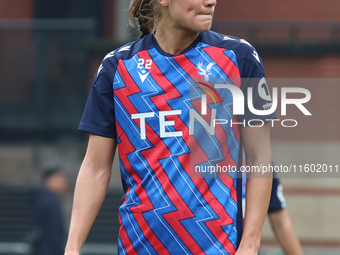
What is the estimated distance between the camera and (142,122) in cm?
225

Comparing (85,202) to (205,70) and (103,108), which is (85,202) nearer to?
(103,108)

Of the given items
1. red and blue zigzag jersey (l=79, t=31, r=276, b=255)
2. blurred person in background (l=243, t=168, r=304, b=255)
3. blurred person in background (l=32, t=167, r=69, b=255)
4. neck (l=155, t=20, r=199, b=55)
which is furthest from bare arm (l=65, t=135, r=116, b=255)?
blurred person in background (l=32, t=167, r=69, b=255)

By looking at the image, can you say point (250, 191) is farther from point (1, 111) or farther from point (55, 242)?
point (1, 111)

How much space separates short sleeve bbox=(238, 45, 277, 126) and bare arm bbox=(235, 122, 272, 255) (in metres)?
0.04

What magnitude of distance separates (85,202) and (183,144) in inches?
21.1

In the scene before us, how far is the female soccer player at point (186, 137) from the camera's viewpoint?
7.01 ft

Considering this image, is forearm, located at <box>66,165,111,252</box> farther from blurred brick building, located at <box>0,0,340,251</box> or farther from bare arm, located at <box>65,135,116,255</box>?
blurred brick building, located at <box>0,0,340,251</box>

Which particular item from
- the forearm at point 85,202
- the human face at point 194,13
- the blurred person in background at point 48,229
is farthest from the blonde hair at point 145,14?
the blurred person in background at point 48,229

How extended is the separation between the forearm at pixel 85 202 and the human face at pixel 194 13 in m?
0.75

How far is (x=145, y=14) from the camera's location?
8.42ft

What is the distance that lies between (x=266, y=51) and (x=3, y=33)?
15.9 feet

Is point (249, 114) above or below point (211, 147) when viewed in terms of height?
above

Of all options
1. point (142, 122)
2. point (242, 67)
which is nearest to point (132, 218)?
point (142, 122)

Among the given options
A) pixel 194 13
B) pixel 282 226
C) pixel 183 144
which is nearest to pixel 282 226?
pixel 282 226
